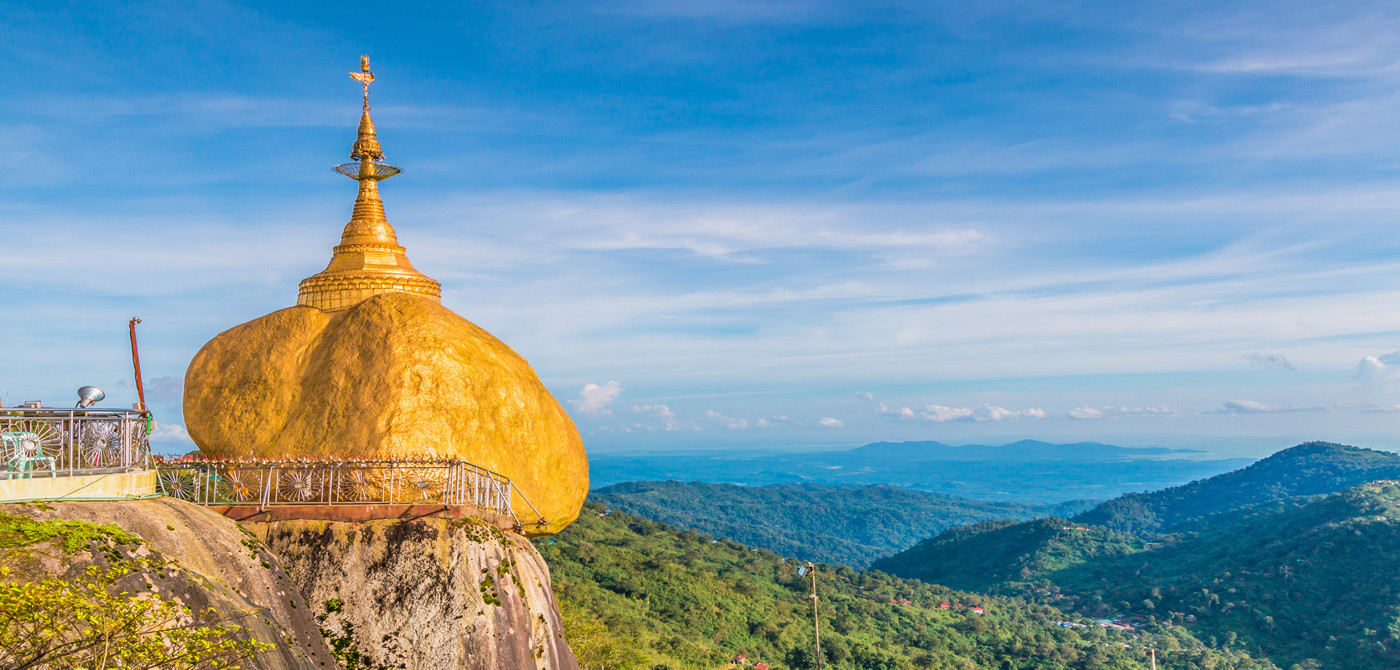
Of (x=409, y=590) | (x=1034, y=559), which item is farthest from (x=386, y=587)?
(x=1034, y=559)

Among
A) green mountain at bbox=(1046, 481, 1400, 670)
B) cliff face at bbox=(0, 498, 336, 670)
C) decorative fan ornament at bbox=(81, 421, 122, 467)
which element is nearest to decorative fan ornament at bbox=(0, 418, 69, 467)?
decorative fan ornament at bbox=(81, 421, 122, 467)

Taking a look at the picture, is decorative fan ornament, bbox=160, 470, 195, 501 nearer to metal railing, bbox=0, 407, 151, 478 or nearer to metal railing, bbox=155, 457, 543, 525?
metal railing, bbox=155, 457, 543, 525

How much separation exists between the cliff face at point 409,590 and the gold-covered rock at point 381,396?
205 centimetres

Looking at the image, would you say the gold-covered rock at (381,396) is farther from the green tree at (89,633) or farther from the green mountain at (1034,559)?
the green mountain at (1034,559)

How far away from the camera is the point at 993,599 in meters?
142

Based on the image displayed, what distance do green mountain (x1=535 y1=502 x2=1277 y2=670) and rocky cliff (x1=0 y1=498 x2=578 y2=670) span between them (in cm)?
3300

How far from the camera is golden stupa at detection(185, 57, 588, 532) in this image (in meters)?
22.6

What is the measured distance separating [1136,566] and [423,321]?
17625 centimetres

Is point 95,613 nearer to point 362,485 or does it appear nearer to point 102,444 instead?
point 102,444

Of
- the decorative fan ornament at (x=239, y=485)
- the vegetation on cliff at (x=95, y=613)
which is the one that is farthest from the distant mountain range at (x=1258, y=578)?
the vegetation on cliff at (x=95, y=613)

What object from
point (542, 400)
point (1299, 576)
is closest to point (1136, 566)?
point (1299, 576)

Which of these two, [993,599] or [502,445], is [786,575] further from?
[502,445]

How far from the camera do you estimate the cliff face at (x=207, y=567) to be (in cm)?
1445

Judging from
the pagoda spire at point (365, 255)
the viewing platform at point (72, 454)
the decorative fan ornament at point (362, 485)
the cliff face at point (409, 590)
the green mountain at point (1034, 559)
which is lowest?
the green mountain at point (1034, 559)
